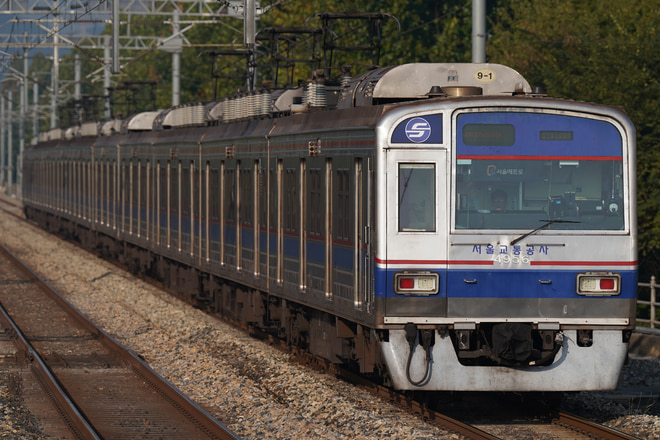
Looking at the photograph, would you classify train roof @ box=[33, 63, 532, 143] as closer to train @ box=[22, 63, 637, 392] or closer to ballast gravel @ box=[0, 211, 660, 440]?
train @ box=[22, 63, 637, 392]

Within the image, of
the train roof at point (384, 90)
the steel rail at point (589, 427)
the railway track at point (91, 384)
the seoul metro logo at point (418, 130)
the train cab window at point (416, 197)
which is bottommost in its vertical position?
the railway track at point (91, 384)

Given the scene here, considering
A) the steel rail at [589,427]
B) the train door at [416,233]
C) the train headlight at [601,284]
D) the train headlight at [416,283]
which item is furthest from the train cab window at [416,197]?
the steel rail at [589,427]

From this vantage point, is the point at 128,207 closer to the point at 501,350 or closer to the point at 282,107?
the point at 282,107

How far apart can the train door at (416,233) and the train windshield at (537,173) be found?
0.63 ft

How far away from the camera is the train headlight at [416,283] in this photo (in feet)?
34.2

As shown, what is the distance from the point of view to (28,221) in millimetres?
51031

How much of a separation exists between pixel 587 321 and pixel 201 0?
83.5 feet

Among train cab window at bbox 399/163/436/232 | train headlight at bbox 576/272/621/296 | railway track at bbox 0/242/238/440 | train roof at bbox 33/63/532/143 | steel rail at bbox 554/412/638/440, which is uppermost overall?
train roof at bbox 33/63/532/143

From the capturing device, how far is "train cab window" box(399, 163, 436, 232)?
10.4 m

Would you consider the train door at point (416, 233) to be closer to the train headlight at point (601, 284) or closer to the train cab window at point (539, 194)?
the train cab window at point (539, 194)

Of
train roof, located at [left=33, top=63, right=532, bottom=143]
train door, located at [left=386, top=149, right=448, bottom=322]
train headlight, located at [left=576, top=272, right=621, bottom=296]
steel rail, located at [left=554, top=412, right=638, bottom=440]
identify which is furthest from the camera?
train roof, located at [left=33, top=63, right=532, bottom=143]

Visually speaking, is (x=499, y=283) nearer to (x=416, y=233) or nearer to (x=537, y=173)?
Result: (x=416, y=233)

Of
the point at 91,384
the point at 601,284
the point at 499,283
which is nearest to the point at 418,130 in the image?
the point at 499,283

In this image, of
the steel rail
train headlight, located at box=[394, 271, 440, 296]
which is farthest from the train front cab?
the steel rail
